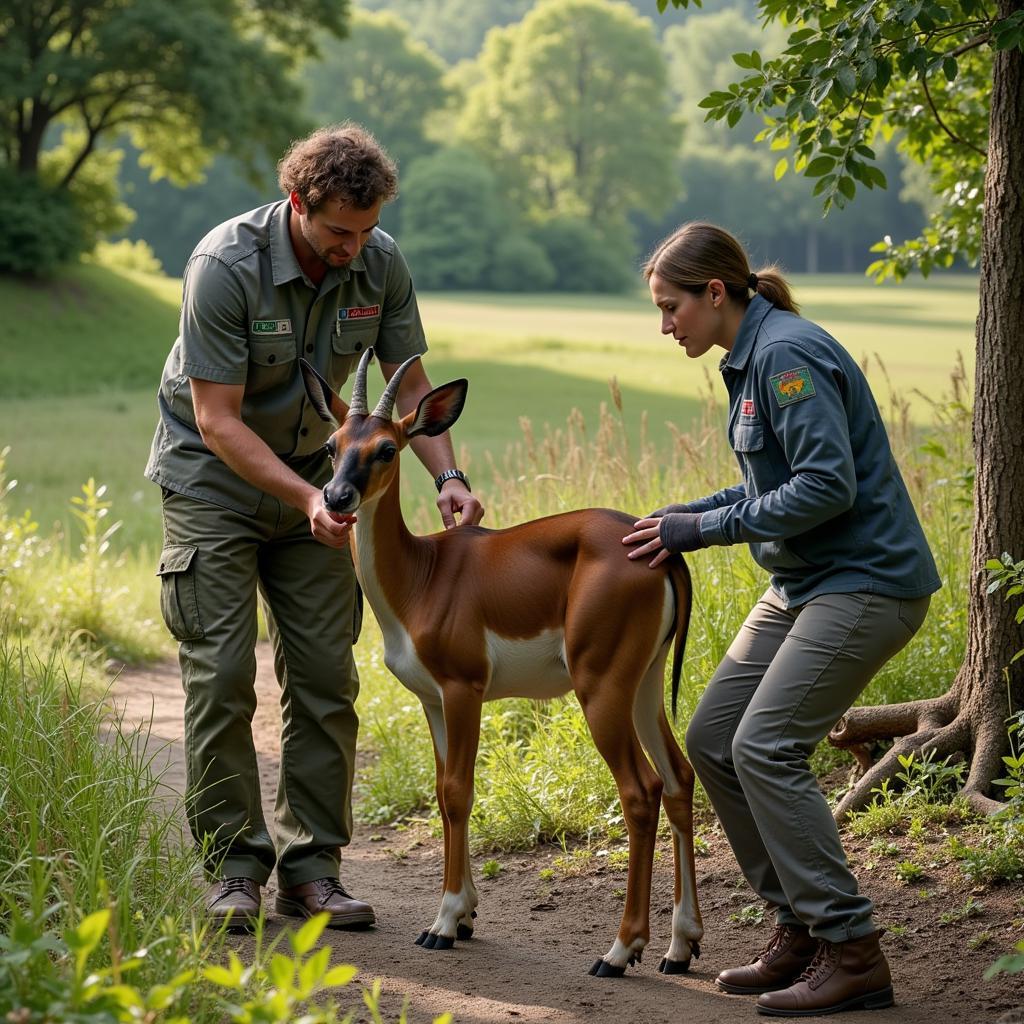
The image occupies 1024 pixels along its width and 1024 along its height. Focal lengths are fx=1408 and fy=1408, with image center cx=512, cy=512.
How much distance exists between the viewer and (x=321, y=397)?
16.7 feet

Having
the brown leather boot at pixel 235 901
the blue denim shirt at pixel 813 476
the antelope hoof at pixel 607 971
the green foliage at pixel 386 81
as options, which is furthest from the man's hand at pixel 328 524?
the green foliage at pixel 386 81

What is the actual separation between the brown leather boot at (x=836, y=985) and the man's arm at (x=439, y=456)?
2.06 metres

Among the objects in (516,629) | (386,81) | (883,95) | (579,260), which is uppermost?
(386,81)

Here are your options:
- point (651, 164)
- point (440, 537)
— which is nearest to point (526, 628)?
point (440, 537)

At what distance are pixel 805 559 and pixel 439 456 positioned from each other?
1794 mm

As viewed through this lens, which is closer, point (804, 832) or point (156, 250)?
point (804, 832)

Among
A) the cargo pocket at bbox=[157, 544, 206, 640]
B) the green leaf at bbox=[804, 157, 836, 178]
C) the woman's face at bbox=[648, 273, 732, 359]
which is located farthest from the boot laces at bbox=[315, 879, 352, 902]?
the green leaf at bbox=[804, 157, 836, 178]

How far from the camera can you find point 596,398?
28281mm

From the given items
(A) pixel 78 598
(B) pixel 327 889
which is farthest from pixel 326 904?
(A) pixel 78 598

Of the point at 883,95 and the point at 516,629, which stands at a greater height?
the point at 883,95

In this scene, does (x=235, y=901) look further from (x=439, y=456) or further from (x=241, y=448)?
(x=439, y=456)

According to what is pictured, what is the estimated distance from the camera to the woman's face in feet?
15.1

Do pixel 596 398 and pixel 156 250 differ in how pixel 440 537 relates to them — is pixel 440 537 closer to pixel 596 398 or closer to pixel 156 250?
pixel 596 398

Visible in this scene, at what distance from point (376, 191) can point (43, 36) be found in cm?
2986
